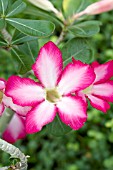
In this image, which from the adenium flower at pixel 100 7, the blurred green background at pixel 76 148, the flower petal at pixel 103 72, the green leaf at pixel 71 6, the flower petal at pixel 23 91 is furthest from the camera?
the blurred green background at pixel 76 148

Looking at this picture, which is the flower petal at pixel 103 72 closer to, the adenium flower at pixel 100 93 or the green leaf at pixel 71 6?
the adenium flower at pixel 100 93

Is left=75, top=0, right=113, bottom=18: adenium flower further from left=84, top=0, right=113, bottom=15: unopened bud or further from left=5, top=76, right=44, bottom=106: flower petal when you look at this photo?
left=5, top=76, right=44, bottom=106: flower petal

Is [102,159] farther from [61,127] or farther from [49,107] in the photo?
[49,107]

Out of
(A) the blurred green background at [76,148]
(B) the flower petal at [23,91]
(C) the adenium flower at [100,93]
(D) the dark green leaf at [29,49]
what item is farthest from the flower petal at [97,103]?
(A) the blurred green background at [76,148]

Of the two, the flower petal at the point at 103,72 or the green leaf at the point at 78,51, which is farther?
the green leaf at the point at 78,51

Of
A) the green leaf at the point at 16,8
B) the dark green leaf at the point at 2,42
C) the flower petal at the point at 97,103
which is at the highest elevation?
the green leaf at the point at 16,8

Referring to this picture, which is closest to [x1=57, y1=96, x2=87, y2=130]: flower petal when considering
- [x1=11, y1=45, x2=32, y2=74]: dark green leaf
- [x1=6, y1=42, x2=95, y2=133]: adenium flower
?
[x1=6, y1=42, x2=95, y2=133]: adenium flower

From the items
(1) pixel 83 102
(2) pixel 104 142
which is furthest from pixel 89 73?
(2) pixel 104 142
